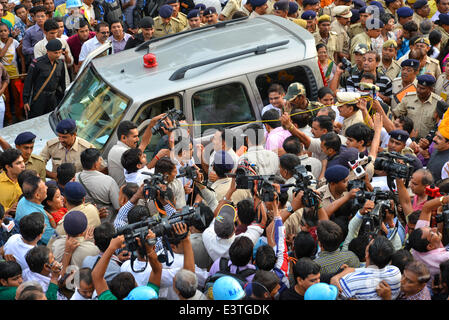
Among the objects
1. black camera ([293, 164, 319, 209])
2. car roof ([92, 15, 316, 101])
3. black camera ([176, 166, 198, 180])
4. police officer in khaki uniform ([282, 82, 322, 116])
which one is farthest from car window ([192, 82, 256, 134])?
black camera ([293, 164, 319, 209])

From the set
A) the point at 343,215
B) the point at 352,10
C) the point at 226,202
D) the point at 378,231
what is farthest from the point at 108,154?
the point at 352,10

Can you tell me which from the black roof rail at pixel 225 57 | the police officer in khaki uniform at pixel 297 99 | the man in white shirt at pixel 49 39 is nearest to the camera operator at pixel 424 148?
the police officer in khaki uniform at pixel 297 99

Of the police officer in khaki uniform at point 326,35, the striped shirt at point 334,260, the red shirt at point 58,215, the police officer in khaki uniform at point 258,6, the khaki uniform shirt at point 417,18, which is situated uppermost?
the striped shirt at point 334,260

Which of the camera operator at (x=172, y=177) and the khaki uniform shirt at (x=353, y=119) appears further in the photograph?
the khaki uniform shirt at (x=353, y=119)

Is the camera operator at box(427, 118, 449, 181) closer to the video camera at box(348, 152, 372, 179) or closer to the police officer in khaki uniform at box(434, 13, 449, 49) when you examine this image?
the video camera at box(348, 152, 372, 179)

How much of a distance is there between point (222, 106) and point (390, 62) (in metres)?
3.44

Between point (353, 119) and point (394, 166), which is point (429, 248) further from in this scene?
point (353, 119)

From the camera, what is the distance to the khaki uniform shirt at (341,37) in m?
10.7

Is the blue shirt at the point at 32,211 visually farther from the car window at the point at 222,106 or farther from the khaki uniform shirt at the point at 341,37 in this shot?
the khaki uniform shirt at the point at 341,37

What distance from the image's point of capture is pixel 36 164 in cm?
725

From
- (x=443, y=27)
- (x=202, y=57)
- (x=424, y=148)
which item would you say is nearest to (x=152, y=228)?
(x=202, y=57)

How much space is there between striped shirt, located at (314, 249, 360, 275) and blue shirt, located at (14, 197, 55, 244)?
259 cm

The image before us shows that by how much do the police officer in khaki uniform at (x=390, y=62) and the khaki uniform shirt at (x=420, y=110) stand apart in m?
1.17

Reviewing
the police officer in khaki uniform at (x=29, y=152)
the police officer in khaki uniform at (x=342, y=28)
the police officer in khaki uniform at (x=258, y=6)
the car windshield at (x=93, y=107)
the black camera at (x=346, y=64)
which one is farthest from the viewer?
the police officer in khaki uniform at (x=258, y=6)
